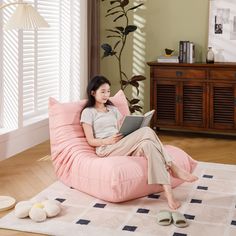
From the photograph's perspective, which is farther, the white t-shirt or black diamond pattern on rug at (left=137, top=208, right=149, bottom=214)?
the white t-shirt

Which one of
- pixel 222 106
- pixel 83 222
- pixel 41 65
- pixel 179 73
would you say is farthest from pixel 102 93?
pixel 222 106

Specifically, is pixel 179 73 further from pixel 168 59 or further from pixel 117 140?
pixel 117 140

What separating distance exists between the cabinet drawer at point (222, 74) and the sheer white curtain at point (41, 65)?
1.64 metres

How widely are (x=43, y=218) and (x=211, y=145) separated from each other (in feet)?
9.36

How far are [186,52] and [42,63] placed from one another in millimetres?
1696

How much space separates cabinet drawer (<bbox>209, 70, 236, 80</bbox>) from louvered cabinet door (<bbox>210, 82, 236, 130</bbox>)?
8cm

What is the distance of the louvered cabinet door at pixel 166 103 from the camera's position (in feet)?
20.4

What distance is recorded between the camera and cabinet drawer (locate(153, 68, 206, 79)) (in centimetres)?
603

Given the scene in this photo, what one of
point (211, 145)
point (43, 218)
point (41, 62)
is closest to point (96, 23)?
point (41, 62)

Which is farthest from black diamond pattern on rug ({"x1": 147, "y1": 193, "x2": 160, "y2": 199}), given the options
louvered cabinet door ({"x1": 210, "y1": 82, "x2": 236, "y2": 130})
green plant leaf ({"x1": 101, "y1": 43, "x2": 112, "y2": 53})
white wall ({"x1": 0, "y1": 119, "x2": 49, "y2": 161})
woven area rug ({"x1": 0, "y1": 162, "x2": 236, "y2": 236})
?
green plant leaf ({"x1": 101, "y1": 43, "x2": 112, "y2": 53})

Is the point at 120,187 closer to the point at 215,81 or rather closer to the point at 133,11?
the point at 215,81

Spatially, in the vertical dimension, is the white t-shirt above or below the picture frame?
below

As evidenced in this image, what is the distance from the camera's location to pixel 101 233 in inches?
126

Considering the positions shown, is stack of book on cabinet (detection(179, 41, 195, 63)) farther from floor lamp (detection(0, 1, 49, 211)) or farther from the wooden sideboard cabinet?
floor lamp (detection(0, 1, 49, 211))
